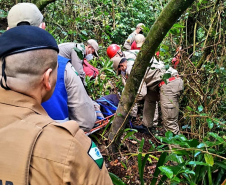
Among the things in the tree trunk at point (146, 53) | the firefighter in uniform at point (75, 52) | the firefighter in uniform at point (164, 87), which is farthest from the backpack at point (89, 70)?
the tree trunk at point (146, 53)

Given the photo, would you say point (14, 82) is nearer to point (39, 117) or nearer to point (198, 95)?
point (39, 117)

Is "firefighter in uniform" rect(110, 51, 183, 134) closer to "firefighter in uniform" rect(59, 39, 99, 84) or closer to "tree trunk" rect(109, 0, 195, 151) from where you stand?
"firefighter in uniform" rect(59, 39, 99, 84)

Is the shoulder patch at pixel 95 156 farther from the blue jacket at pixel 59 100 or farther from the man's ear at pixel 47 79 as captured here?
the blue jacket at pixel 59 100

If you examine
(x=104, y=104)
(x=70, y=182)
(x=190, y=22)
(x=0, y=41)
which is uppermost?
(x=190, y=22)

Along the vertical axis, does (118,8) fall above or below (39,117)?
above

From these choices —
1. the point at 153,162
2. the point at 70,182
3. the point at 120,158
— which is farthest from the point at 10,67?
the point at 153,162

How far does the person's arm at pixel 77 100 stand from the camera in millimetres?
2018

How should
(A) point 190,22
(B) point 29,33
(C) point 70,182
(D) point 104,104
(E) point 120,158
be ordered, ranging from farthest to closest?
(A) point 190,22 < (D) point 104,104 < (E) point 120,158 < (B) point 29,33 < (C) point 70,182

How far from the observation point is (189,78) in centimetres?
357

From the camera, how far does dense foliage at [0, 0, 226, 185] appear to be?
76.5 inches

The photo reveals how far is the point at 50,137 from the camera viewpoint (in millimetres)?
841

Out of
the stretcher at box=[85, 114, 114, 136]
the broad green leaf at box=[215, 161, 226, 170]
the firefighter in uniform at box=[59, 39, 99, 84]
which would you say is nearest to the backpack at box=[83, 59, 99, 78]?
the firefighter in uniform at box=[59, 39, 99, 84]

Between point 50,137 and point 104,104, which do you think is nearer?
point 50,137

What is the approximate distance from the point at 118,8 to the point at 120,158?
7.01 metres
